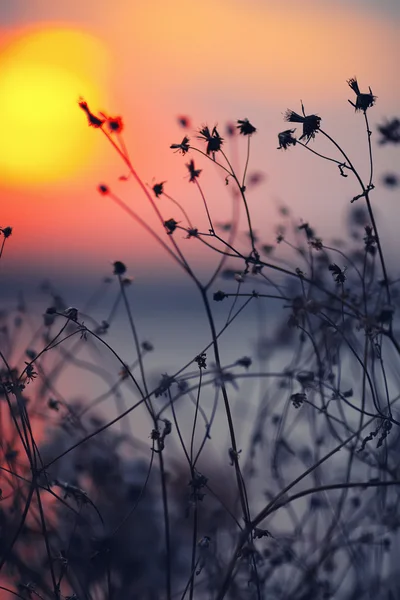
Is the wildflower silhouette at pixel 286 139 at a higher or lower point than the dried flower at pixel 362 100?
lower

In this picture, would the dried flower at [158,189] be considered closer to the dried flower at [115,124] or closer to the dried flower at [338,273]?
→ the dried flower at [115,124]

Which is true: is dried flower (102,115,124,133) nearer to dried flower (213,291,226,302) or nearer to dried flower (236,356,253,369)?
dried flower (213,291,226,302)

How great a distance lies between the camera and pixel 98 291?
384 centimetres

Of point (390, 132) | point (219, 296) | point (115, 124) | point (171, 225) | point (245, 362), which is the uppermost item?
point (390, 132)

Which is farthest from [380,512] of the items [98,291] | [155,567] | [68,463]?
[68,463]

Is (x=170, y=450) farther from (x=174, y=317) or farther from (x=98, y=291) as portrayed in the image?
(x=174, y=317)

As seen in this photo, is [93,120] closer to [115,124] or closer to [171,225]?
[115,124]

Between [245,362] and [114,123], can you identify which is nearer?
[245,362]

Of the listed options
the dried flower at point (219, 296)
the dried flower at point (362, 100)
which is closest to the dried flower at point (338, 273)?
the dried flower at point (219, 296)

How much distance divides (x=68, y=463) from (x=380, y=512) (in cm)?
196

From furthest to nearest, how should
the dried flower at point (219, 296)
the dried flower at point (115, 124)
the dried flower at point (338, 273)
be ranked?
the dried flower at point (115, 124)
the dried flower at point (219, 296)
the dried flower at point (338, 273)

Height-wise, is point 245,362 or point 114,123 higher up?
point 114,123

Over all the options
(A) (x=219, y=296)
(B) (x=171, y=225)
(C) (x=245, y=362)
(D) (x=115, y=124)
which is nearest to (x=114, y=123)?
(D) (x=115, y=124)

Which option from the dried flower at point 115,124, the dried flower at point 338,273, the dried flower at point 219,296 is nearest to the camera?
the dried flower at point 338,273
